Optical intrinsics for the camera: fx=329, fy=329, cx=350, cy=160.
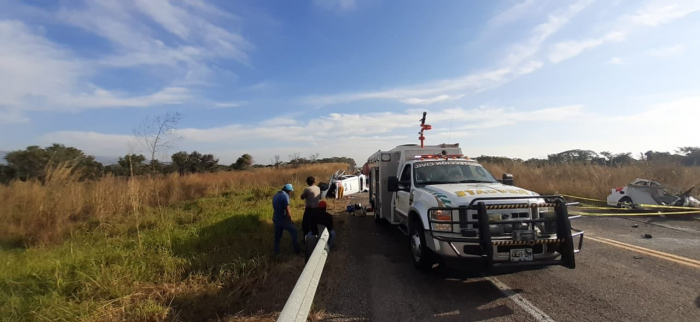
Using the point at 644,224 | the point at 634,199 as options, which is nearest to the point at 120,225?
the point at 644,224

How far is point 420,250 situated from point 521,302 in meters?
1.58

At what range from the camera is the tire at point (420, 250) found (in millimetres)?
5211

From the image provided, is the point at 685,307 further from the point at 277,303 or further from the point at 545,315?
the point at 277,303

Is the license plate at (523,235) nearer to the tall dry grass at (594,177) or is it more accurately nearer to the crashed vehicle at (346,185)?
the tall dry grass at (594,177)

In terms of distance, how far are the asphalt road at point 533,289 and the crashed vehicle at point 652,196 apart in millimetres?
5317

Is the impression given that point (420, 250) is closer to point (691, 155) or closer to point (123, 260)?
point (123, 260)

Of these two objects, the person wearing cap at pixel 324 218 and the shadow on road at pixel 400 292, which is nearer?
the shadow on road at pixel 400 292

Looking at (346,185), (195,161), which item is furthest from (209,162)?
(346,185)

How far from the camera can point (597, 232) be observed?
8180mm

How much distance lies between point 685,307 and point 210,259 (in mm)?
6903

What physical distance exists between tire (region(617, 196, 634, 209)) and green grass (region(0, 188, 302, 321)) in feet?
39.2

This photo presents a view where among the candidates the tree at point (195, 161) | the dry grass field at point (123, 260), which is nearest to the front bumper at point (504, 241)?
the dry grass field at point (123, 260)

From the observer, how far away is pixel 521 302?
4223 millimetres

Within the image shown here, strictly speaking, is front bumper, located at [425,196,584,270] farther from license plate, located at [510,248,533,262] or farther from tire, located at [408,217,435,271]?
tire, located at [408,217,435,271]
